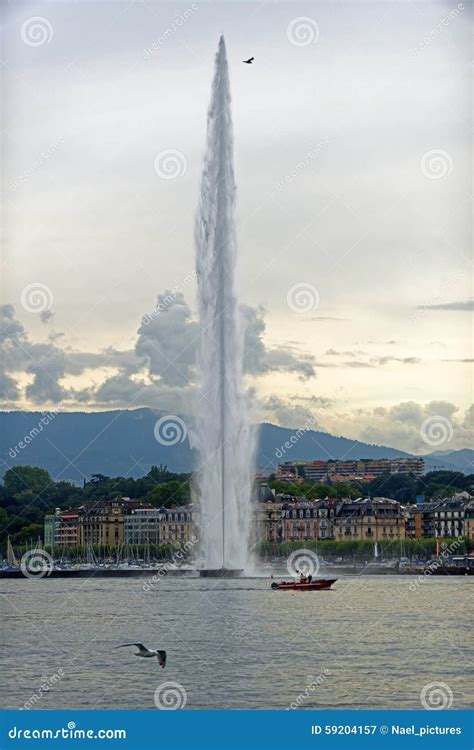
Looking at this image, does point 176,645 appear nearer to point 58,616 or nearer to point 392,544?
point 58,616

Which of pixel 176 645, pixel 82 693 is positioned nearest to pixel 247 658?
pixel 176 645

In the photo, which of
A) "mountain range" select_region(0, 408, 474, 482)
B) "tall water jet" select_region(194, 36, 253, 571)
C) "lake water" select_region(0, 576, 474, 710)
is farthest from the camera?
"mountain range" select_region(0, 408, 474, 482)

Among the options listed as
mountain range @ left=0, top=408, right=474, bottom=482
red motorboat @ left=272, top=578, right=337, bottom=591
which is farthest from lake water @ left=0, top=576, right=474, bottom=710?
mountain range @ left=0, top=408, right=474, bottom=482

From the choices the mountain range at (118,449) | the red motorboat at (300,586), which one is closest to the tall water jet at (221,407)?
the red motorboat at (300,586)

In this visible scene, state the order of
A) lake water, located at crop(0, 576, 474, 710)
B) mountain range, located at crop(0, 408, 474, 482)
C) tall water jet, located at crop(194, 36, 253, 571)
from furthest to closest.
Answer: mountain range, located at crop(0, 408, 474, 482) < tall water jet, located at crop(194, 36, 253, 571) < lake water, located at crop(0, 576, 474, 710)

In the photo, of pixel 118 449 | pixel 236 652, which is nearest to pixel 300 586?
pixel 236 652

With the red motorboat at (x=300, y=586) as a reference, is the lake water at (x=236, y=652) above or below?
above

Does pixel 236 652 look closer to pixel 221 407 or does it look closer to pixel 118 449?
pixel 221 407

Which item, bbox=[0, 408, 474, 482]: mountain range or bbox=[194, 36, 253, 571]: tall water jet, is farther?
bbox=[0, 408, 474, 482]: mountain range

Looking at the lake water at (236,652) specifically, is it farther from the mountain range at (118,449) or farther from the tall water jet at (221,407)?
the mountain range at (118,449)

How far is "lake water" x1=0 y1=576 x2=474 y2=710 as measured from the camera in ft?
48.3

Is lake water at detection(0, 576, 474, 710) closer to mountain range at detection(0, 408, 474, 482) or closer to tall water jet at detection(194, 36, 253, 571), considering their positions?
tall water jet at detection(194, 36, 253, 571)

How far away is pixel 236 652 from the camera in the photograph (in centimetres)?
1981

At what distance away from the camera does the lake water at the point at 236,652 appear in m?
14.7
